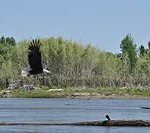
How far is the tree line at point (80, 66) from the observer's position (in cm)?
14500

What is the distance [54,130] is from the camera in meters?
50.9

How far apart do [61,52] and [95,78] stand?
10.5 meters

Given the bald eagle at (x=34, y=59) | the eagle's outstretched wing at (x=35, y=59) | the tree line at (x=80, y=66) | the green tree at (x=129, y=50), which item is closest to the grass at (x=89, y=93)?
the tree line at (x=80, y=66)

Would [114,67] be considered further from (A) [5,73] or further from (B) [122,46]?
(A) [5,73]

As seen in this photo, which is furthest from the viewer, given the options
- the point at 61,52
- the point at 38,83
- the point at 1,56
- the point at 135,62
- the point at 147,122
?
the point at 1,56

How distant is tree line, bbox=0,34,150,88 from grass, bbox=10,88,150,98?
5208mm

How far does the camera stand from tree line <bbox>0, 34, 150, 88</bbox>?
14500 centimetres

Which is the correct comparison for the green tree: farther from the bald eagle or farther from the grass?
the bald eagle

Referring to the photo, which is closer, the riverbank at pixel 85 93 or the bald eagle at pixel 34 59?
the bald eagle at pixel 34 59

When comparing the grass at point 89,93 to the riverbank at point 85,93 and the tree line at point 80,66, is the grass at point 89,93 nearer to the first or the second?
the riverbank at point 85,93

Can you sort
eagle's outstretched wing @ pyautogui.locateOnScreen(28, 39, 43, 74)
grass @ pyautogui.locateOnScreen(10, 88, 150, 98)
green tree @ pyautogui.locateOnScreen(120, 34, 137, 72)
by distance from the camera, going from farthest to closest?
green tree @ pyautogui.locateOnScreen(120, 34, 137, 72) → grass @ pyautogui.locateOnScreen(10, 88, 150, 98) → eagle's outstretched wing @ pyautogui.locateOnScreen(28, 39, 43, 74)

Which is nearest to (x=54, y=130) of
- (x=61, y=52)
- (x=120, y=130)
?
(x=120, y=130)

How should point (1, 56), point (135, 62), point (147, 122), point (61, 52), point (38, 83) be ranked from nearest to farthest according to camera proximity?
point (147, 122) → point (38, 83) → point (61, 52) → point (135, 62) → point (1, 56)

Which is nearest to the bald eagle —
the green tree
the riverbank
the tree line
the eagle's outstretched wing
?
the eagle's outstretched wing
